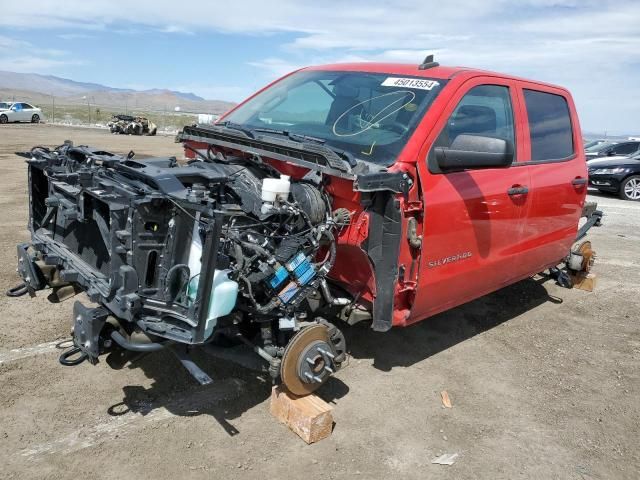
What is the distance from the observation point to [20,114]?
1437 inches

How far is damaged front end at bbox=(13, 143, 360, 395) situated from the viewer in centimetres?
285

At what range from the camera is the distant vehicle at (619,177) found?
15812 mm

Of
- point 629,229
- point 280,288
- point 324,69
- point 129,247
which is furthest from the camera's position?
point 629,229

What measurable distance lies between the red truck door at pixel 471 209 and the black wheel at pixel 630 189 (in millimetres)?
13222

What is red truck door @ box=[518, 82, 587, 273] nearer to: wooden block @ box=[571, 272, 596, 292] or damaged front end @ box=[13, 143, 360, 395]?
wooden block @ box=[571, 272, 596, 292]

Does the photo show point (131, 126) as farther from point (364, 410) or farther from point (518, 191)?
point (364, 410)

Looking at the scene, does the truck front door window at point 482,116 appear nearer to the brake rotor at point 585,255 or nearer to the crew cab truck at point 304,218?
the crew cab truck at point 304,218

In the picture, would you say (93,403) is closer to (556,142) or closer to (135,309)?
(135,309)

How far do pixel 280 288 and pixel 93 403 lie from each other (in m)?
1.43

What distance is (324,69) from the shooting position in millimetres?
4914

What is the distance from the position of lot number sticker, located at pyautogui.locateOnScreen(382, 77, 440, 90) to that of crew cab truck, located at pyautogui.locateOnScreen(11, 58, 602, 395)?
0.6 inches

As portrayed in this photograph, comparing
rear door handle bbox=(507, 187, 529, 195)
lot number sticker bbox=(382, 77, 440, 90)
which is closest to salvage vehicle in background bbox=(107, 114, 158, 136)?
lot number sticker bbox=(382, 77, 440, 90)

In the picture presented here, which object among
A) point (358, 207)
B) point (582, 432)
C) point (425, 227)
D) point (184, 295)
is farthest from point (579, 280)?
point (184, 295)

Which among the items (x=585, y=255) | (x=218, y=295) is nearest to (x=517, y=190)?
(x=218, y=295)
